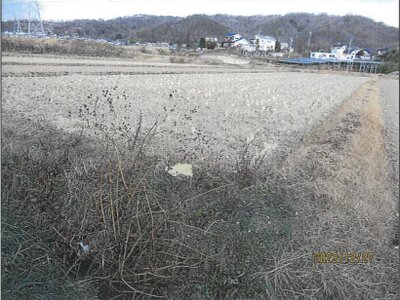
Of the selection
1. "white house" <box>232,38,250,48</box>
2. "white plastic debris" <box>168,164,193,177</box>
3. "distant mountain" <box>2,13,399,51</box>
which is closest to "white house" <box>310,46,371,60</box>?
"distant mountain" <box>2,13,399,51</box>

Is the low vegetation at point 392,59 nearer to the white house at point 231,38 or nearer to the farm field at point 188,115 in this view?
the white house at point 231,38

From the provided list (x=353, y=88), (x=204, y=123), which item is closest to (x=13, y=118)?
(x=204, y=123)

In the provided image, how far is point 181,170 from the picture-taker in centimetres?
412

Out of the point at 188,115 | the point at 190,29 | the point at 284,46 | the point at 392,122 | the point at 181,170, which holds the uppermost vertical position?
the point at 190,29

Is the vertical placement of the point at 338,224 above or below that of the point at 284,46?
below

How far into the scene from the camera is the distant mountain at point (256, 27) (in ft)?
8.45

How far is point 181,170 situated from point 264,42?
58.7 inches

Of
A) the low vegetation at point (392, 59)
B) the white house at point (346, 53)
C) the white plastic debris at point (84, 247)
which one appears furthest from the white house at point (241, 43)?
the white plastic debris at point (84, 247)

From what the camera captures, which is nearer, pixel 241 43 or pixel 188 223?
pixel 188 223

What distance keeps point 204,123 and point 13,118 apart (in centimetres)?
298

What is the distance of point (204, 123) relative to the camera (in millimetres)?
6848

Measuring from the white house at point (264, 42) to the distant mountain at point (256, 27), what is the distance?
0.09 metres
